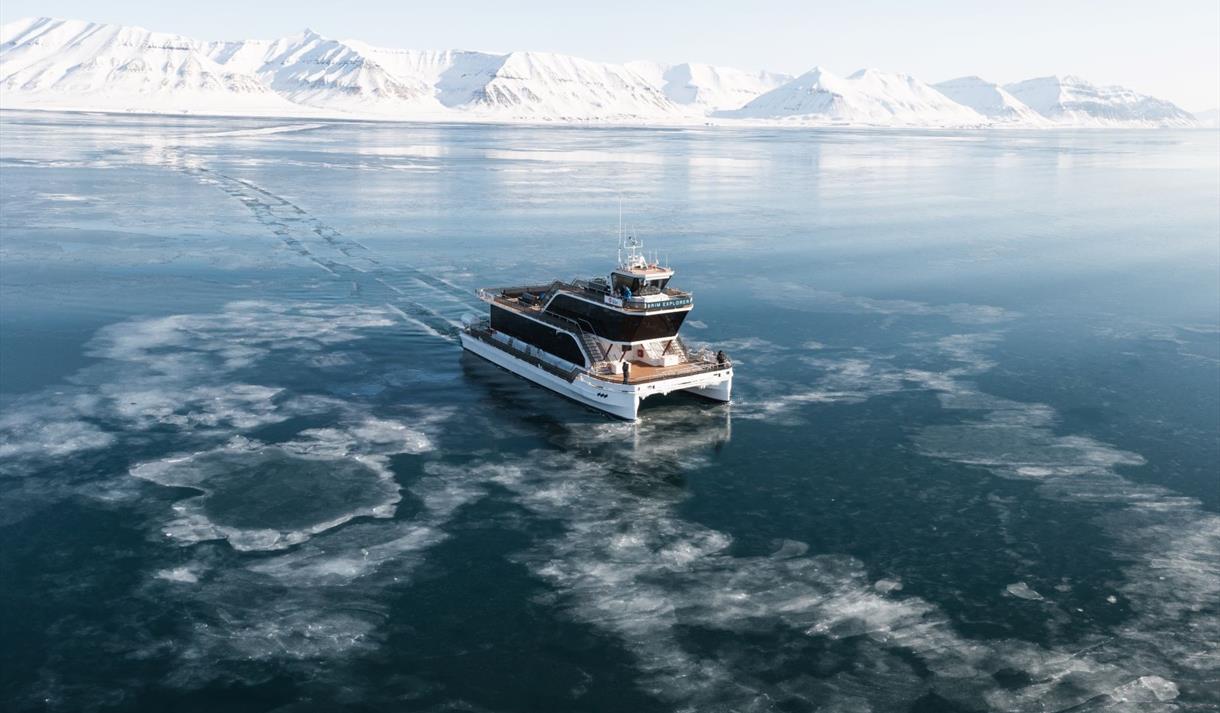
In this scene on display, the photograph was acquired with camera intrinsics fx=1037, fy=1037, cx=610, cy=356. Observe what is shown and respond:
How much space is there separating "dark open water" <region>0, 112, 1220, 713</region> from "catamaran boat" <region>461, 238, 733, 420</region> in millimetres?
1597

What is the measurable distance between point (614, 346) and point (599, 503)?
17426 millimetres

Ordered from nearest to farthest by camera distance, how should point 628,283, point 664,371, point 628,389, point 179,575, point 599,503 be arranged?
point 179,575
point 599,503
point 628,389
point 664,371
point 628,283

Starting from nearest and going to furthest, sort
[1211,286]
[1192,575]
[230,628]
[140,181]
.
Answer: [230,628], [1192,575], [1211,286], [140,181]

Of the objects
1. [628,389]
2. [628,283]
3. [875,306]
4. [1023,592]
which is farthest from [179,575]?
[875,306]

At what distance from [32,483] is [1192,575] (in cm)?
4480

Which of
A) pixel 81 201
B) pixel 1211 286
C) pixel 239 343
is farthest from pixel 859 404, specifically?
pixel 81 201

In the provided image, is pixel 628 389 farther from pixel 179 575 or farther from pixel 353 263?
pixel 353 263

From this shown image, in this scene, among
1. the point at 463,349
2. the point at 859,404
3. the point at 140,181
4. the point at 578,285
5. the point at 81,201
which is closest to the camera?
the point at 859,404

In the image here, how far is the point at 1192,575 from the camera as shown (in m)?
36.3

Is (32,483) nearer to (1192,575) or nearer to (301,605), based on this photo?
(301,605)

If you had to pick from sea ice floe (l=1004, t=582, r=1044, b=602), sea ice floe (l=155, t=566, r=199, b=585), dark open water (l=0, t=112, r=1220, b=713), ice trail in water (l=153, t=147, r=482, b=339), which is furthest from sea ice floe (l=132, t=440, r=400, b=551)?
ice trail in water (l=153, t=147, r=482, b=339)

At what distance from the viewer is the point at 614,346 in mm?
58969

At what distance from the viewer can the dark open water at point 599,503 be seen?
30.5m

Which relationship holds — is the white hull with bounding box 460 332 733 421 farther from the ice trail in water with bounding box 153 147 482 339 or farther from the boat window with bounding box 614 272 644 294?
the ice trail in water with bounding box 153 147 482 339
